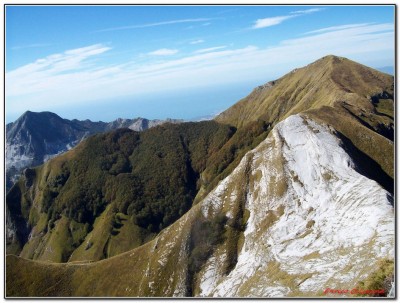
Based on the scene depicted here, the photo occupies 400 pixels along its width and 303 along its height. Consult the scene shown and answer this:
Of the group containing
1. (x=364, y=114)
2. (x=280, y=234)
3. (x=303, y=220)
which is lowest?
(x=280, y=234)

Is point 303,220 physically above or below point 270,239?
above

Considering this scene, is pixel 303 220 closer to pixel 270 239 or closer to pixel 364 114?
pixel 270 239

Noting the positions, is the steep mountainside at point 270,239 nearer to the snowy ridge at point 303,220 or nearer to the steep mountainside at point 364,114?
the snowy ridge at point 303,220

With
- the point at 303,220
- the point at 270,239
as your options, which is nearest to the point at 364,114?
the point at 303,220

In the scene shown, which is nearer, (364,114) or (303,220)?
(303,220)

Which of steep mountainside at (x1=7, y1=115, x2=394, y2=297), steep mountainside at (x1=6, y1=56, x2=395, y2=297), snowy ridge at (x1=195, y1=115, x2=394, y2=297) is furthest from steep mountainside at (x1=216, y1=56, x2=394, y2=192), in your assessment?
snowy ridge at (x1=195, y1=115, x2=394, y2=297)

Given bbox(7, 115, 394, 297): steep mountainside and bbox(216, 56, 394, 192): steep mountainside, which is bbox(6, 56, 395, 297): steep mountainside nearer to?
bbox(7, 115, 394, 297): steep mountainside

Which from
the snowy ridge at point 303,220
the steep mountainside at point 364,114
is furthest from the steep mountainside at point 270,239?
the steep mountainside at point 364,114

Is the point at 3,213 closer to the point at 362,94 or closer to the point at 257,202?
the point at 257,202
